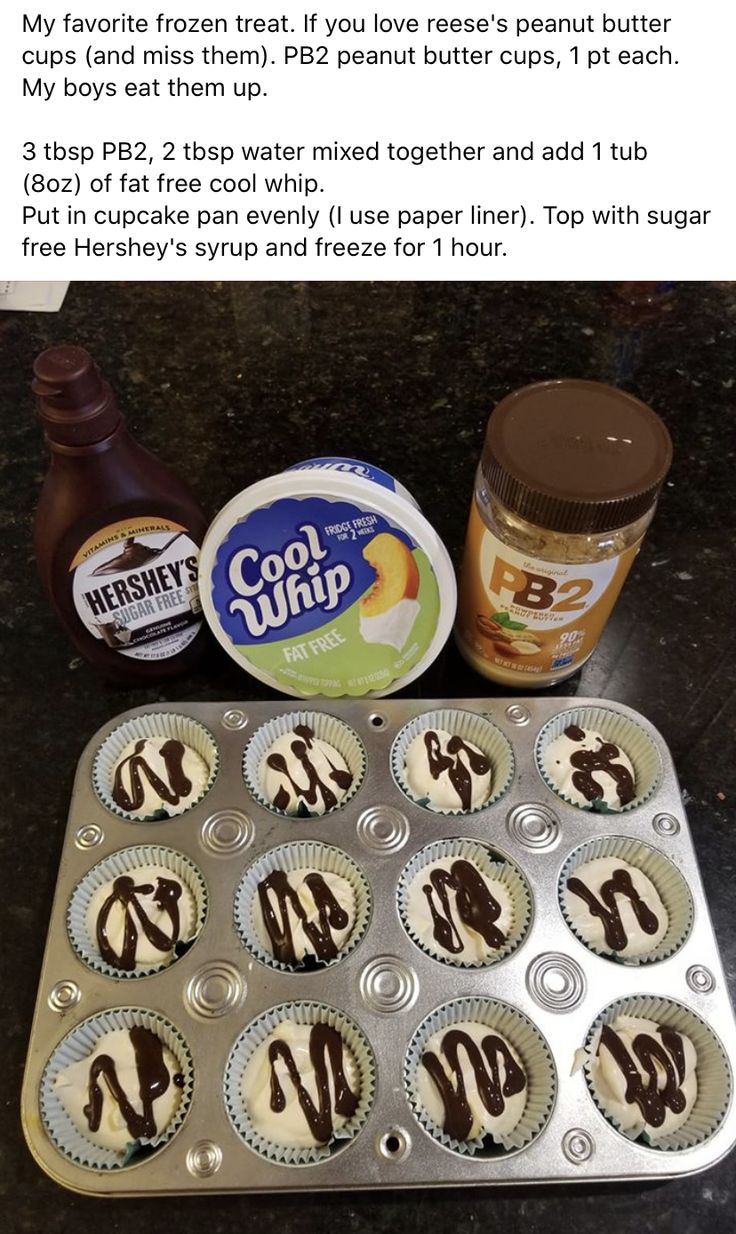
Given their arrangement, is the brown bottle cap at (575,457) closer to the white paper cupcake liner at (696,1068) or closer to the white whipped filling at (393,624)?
the white whipped filling at (393,624)

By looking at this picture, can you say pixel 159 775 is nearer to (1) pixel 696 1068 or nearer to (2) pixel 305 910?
(2) pixel 305 910

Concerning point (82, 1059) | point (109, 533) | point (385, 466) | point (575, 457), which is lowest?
point (82, 1059)

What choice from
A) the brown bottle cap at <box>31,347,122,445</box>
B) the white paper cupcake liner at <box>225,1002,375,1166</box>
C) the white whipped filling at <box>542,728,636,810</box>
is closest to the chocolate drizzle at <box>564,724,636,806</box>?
the white whipped filling at <box>542,728,636,810</box>

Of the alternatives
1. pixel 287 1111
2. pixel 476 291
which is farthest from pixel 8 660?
pixel 476 291

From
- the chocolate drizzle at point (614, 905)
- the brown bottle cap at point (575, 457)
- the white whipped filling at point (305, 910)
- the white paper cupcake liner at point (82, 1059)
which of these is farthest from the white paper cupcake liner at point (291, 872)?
the brown bottle cap at point (575, 457)

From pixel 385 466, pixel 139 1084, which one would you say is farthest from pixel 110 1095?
pixel 385 466

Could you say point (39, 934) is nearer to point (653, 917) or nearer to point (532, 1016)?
point (532, 1016)
